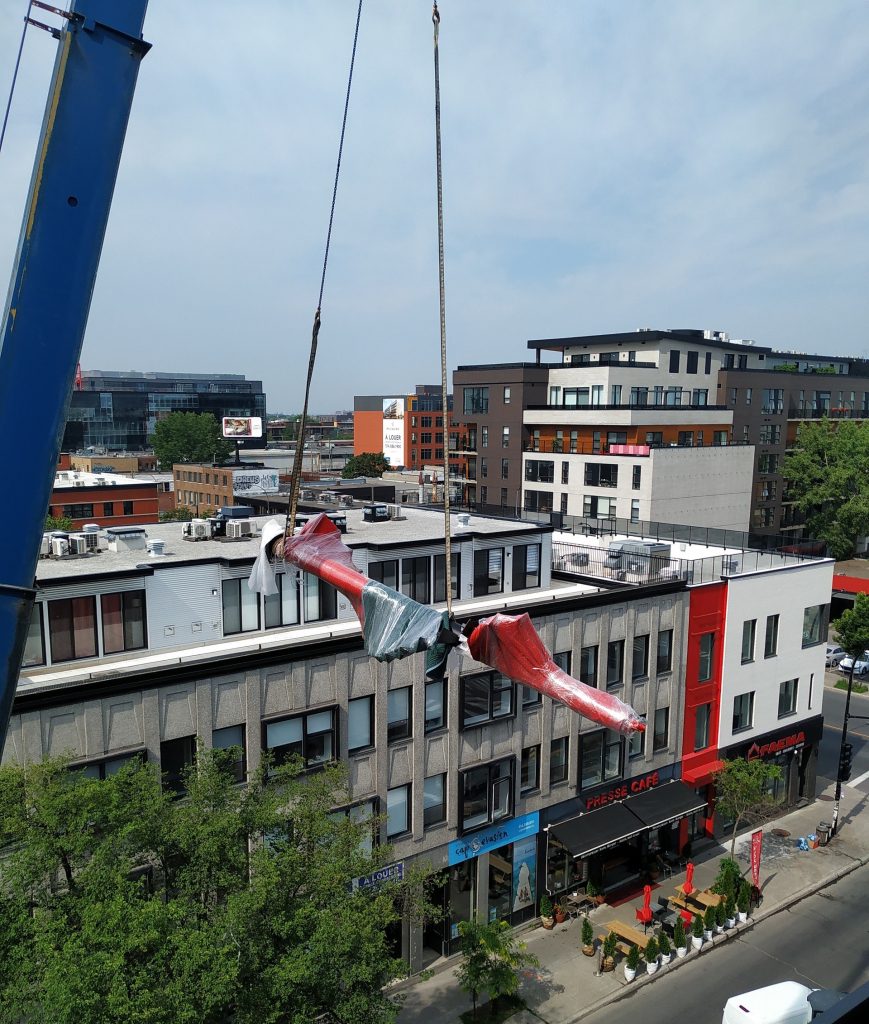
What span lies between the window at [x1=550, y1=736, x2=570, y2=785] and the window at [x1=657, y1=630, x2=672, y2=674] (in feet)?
19.6

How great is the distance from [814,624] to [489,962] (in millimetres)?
25113

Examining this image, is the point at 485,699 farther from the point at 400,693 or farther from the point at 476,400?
the point at 476,400

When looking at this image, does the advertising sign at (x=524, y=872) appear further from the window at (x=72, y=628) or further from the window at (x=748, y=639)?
the window at (x=72, y=628)

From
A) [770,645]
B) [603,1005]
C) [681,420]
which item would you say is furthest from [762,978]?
[681,420]

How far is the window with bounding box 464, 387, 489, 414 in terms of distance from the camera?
8906 centimetres

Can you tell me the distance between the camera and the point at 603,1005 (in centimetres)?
2628

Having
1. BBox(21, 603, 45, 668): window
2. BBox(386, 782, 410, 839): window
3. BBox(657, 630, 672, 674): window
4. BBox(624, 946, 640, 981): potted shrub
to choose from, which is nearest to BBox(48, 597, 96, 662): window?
BBox(21, 603, 45, 668): window

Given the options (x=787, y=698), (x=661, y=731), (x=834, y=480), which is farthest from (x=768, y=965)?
(x=834, y=480)

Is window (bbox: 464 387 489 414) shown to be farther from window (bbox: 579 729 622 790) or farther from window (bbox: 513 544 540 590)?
window (bbox: 579 729 622 790)

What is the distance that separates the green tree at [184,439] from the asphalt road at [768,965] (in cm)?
14505

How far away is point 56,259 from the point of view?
7609mm

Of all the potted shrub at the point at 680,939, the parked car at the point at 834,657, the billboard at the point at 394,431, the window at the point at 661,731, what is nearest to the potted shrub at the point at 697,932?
the potted shrub at the point at 680,939

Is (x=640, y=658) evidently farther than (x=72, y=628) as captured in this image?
Yes

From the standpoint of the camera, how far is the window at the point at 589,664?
3127 centimetres
